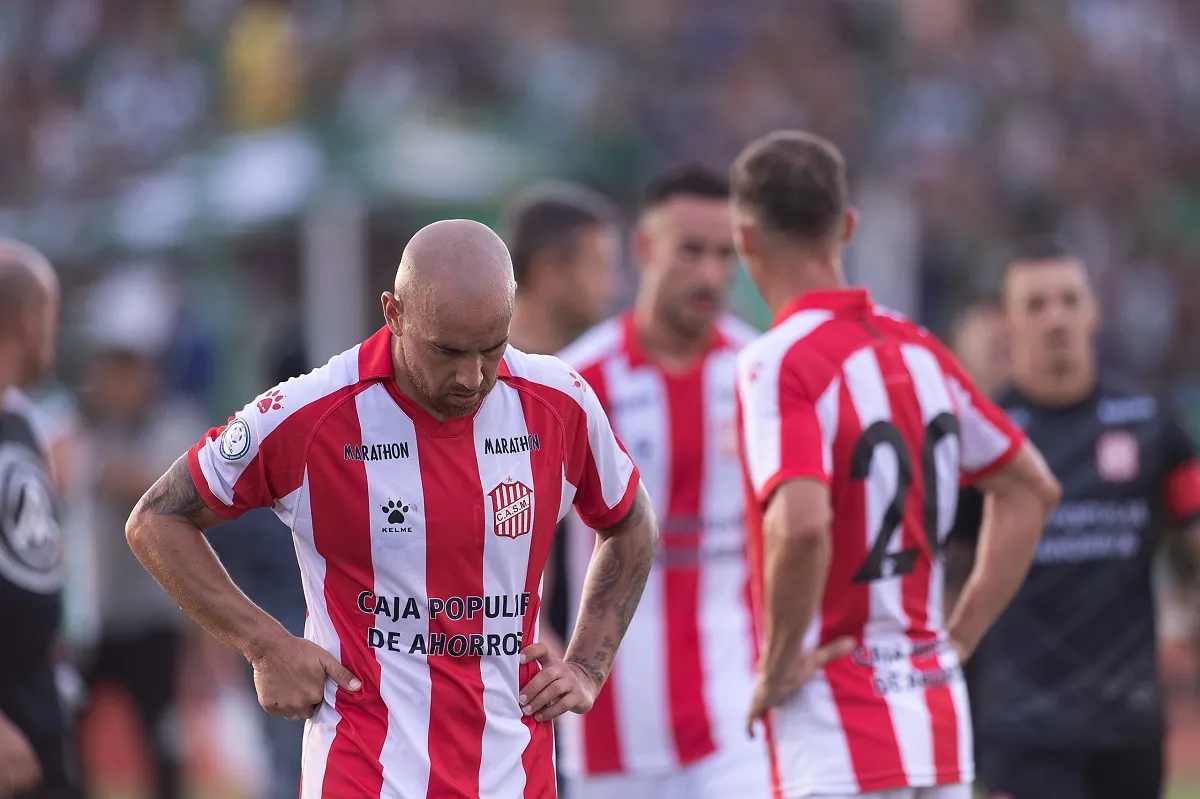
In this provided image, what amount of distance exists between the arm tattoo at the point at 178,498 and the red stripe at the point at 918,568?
195 cm

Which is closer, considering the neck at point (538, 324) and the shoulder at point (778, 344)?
the shoulder at point (778, 344)

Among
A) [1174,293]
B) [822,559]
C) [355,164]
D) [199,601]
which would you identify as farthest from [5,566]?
[1174,293]

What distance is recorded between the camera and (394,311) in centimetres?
380

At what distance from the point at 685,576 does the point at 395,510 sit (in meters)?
2.47

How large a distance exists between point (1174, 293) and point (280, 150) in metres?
9.36

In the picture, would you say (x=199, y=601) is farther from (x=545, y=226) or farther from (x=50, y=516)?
(x=545, y=226)

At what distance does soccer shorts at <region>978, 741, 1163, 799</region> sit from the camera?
243 inches

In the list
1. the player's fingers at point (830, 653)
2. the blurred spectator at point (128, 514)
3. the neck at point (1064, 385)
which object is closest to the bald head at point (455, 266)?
the player's fingers at point (830, 653)

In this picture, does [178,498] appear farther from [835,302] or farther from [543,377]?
[835,302]

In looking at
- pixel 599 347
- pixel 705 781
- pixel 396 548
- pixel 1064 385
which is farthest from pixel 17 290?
pixel 1064 385

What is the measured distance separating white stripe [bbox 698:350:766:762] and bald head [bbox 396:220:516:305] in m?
2.48

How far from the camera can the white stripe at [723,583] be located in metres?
6.07

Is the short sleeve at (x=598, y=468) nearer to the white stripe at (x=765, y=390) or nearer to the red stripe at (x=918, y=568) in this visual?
the white stripe at (x=765, y=390)

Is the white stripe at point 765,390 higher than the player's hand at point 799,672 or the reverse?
higher
